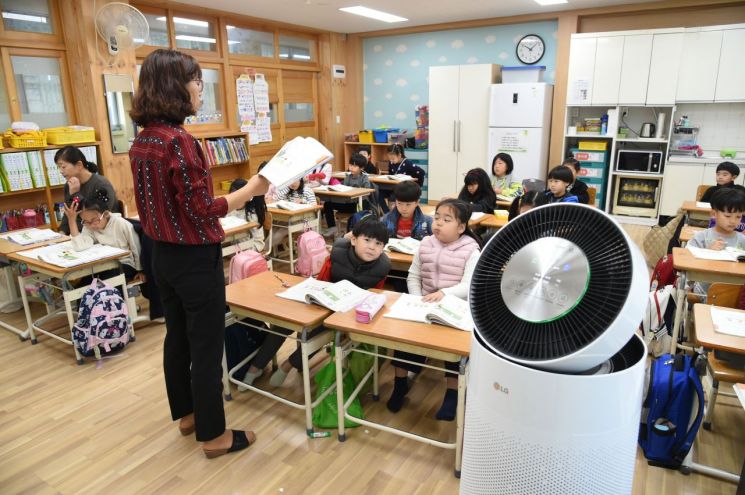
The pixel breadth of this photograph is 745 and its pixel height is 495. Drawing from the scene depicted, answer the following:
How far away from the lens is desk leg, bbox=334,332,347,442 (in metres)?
2.21

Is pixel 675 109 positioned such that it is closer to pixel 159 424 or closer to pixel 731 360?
pixel 731 360

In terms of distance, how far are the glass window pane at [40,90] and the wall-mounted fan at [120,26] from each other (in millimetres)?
607

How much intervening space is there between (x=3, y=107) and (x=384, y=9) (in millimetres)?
4259

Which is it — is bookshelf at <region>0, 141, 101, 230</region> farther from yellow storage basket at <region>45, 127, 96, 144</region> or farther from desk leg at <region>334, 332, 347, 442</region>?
desk leg at <region>334, 332, 347, 442</region>

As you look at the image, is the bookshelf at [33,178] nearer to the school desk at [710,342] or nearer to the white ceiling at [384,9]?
the white ceiling at [384,9]

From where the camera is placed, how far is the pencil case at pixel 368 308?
2.08 meters

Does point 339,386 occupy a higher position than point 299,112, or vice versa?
point 299,112

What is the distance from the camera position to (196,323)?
195cm

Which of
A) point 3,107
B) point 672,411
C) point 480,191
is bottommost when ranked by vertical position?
point 672,411

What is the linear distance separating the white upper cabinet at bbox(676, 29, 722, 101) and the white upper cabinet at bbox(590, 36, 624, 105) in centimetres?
70

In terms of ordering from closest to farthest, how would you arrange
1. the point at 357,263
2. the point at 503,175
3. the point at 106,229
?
1. the point at 357,263
2. the point at 106,229
3. the point at 503,175

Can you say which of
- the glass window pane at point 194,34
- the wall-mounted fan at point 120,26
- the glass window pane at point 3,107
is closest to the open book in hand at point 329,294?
the wall-mounted fan at point 120,26

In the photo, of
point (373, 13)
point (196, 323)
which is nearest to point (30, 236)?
point (196, 323)

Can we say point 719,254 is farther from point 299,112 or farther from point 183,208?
point 299,112
